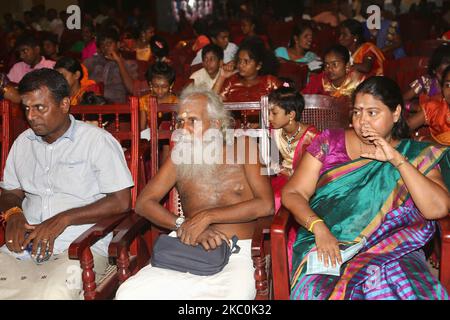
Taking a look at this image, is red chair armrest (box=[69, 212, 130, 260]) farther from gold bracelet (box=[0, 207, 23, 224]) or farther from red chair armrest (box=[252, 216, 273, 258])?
red chair armrest (box=[252, 216, 273, 258])

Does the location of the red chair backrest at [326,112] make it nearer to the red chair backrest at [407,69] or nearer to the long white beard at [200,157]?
the long white beard at [200,157]

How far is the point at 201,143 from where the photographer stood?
2.66 meters

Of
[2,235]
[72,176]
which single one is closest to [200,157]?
[72,176]

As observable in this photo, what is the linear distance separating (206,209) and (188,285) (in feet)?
1.31

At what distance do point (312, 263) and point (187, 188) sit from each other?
76 cm

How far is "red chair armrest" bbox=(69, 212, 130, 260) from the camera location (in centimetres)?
219

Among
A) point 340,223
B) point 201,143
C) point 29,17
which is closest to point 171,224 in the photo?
point 201,143

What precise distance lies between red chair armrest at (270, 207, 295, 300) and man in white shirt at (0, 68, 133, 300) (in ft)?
2.69

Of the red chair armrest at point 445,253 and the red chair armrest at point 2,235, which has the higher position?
the red chair armrest at point 445,253

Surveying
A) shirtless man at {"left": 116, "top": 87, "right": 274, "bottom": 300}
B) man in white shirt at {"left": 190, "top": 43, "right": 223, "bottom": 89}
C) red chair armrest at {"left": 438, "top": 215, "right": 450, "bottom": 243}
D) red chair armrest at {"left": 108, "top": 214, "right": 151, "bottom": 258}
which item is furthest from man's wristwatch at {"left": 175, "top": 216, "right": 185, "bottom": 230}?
man in white shirt at {"left": 190, "top": 43, "right": 223, "bottom": 89}

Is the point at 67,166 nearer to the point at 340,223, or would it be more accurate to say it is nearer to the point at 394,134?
the point at 340,223

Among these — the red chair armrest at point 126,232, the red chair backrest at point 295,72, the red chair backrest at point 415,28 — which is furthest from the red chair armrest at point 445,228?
the red chair backrest at point 415,28

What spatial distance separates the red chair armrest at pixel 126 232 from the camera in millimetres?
2271

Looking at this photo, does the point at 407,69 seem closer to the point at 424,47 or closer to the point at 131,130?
the point at 424,47
